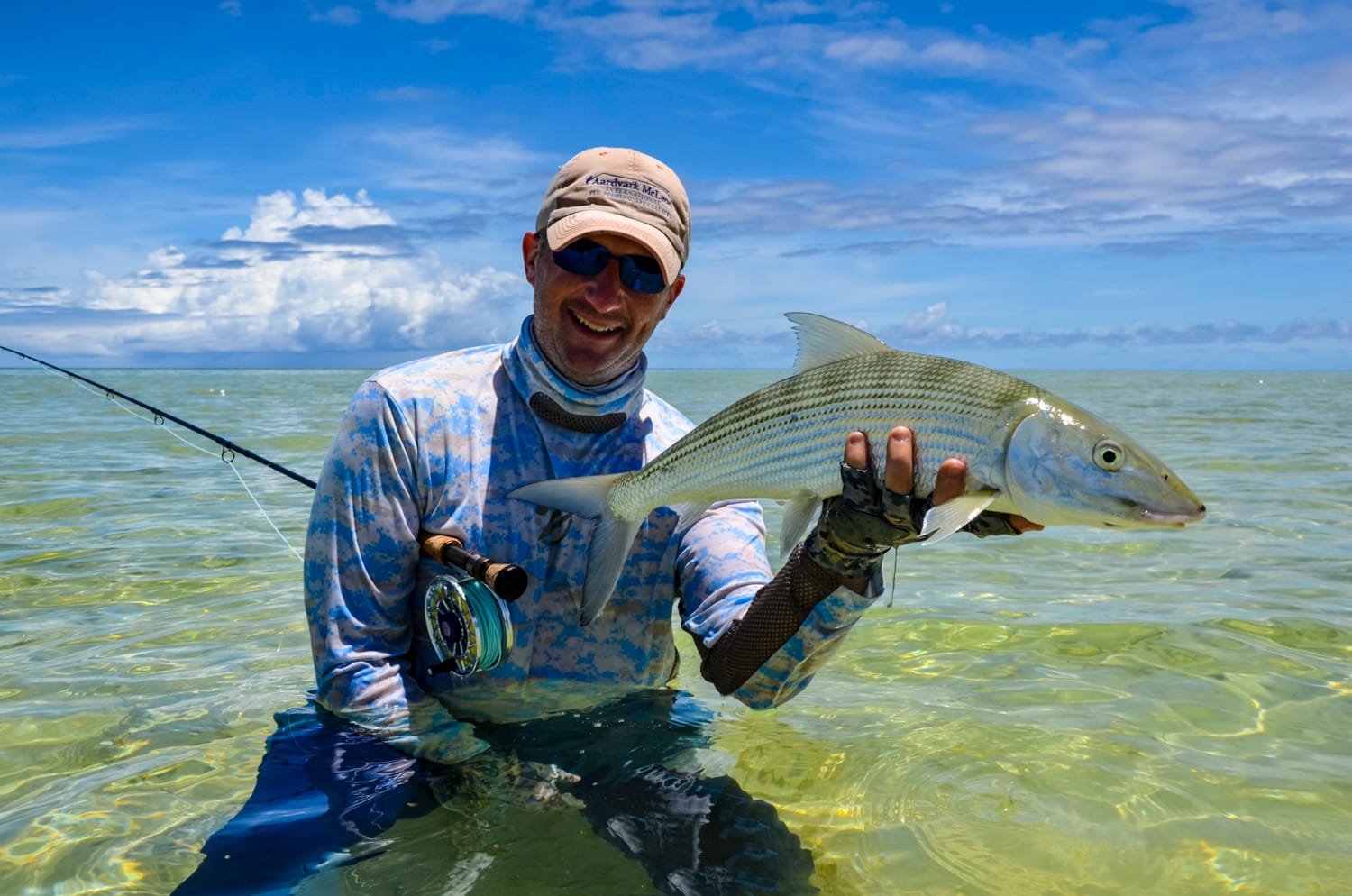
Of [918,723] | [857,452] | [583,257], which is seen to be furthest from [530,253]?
[918,723]

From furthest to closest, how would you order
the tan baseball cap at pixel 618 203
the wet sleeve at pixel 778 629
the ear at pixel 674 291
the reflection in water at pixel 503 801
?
the ear at pixel 674 291 → the tan baseball cap at pixel 618 203 → the wet sleeve at pixel 778 629 → the reflection in water at pixel 503 801

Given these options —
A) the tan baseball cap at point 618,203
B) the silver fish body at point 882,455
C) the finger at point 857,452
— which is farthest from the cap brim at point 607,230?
the finger at point 857,452

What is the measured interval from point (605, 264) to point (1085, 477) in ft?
4.94

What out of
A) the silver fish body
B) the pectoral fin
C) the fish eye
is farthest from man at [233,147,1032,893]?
the fish eye

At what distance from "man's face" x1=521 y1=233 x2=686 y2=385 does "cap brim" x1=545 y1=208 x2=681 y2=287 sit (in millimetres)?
38

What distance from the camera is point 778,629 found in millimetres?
3020

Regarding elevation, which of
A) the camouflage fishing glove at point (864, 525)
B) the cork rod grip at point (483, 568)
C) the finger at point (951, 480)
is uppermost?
the finger at point (951, 480)

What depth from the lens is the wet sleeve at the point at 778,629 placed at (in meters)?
2.93

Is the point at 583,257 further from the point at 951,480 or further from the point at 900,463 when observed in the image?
the point at 951,480

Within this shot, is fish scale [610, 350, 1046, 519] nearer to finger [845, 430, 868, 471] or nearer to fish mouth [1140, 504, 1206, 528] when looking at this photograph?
finger [845, 430, 868, 471]

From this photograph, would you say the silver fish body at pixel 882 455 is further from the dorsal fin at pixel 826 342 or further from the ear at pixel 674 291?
the ear at pixel 674 291

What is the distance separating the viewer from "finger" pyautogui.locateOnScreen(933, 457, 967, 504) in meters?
2.59

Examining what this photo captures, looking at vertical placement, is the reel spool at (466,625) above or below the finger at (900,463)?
below

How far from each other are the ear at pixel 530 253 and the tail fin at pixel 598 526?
0.79m
